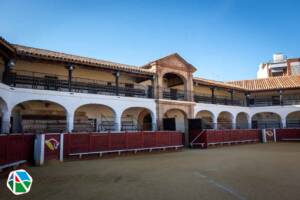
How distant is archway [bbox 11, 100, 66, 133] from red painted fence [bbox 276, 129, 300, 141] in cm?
2337

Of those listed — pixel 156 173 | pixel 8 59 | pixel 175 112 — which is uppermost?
pixel 8 59

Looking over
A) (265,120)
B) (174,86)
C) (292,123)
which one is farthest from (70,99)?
(292,123)

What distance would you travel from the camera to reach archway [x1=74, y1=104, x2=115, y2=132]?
1698 centimetres

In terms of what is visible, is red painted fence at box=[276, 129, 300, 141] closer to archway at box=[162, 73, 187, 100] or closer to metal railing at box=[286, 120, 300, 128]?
metal railing at box=[286, 120, 300, 128]

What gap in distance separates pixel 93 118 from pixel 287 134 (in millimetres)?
21793

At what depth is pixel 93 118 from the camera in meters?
17.7

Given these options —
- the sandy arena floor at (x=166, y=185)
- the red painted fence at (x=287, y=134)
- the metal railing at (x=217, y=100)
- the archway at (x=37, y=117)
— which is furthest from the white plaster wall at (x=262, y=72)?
the archway at (x=37, y=117)

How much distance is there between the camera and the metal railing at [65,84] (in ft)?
44.6

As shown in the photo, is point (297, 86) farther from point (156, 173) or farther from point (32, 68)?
point (32, 68)

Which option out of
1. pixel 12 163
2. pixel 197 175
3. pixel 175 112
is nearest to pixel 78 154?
pixel 12 163

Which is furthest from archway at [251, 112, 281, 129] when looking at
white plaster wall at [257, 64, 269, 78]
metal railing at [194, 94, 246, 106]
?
white plaster wall at [257, 64, 269, 78]

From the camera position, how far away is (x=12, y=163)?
9977 millimetres

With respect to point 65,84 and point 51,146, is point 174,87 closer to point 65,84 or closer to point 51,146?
point 65,84

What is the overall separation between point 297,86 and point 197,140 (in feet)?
48.4
